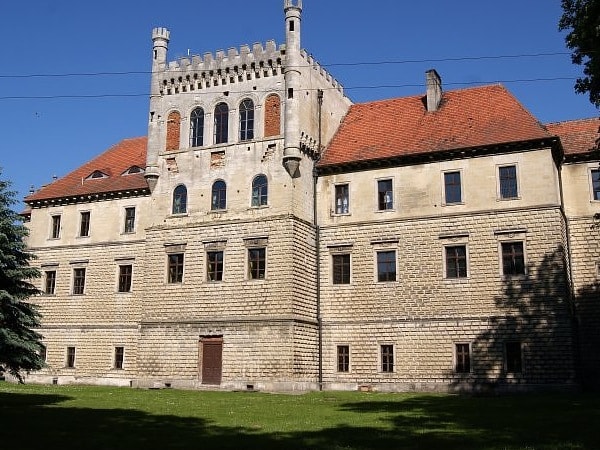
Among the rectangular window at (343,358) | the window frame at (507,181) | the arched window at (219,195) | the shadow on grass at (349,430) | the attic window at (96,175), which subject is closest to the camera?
the shadow on grass at (349,430)

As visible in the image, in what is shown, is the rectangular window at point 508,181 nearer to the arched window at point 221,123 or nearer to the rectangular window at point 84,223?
the arched window at point 221,123

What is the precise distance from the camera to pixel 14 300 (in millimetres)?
22312

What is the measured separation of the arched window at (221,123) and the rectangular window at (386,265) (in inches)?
395

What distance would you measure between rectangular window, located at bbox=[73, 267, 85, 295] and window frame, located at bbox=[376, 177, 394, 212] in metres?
18.0

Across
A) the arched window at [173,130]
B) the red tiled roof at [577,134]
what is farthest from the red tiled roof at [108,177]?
the red tiled roof at [577,134]

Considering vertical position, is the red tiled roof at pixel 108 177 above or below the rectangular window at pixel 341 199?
above

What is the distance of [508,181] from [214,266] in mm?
14707

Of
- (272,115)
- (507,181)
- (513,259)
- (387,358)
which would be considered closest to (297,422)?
(387,358)

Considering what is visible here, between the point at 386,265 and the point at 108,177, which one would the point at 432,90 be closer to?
the point at 386,265

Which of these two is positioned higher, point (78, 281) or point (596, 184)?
point (596, 184)

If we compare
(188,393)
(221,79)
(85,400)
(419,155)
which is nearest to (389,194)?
(419,155)

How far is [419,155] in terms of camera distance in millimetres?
33406

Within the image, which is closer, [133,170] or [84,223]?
[84,223]

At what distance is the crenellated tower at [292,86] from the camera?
33531 millimetres
